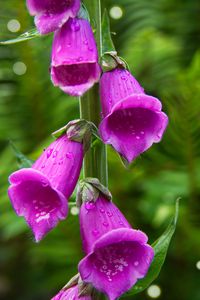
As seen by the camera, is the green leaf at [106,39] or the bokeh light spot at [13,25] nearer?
the green leaf at [106,39]

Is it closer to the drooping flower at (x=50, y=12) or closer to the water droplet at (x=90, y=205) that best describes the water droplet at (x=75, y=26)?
the drooping flower at (x=50, y=12)

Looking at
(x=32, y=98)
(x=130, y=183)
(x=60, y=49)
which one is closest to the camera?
(x=60, y=49)

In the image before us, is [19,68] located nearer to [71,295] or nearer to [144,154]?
[144,154]

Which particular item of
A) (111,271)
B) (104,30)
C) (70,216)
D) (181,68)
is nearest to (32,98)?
(70,216)

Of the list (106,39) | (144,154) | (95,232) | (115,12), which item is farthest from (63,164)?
(115,12)

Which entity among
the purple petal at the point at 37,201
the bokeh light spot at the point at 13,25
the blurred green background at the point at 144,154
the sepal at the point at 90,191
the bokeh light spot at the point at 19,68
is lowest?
the blurred green background at the point at 144,154

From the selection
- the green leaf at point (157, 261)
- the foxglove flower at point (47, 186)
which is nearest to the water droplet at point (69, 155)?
the foxglove flower at point (47, 186)

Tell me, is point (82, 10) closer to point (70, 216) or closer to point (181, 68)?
point (70, 216)
